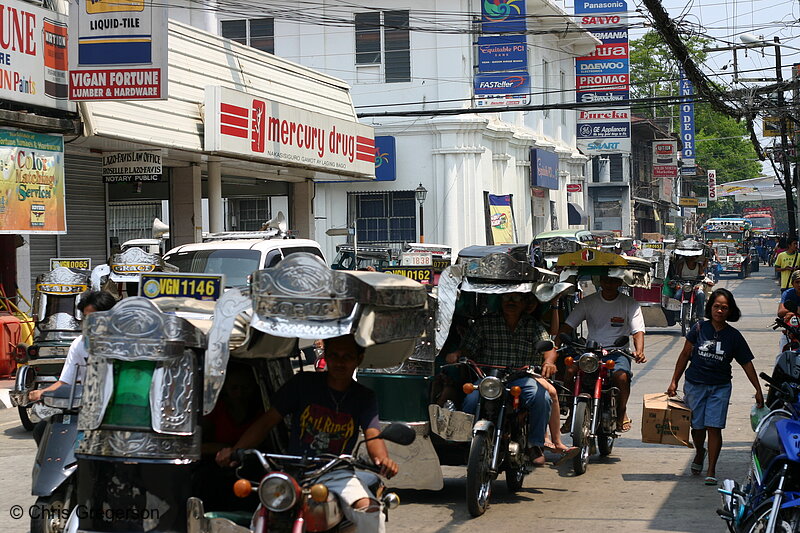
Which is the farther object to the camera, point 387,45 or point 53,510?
point 387,45

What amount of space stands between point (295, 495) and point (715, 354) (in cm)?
564

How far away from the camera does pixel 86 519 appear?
17.0 ft

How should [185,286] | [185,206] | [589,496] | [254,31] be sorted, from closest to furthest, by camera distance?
1. [185,286]
2. [589,496]
3. [185,206]
4. [254,31]

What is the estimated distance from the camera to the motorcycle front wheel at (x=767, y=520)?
584cm

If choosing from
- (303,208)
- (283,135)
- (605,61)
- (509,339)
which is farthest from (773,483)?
(605,61)

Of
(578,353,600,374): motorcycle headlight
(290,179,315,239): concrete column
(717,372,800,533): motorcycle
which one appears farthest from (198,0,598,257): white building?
(717,372,800,533): motorcycle

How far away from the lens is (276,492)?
4.77 m

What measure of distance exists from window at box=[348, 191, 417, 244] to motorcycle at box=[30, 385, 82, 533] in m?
32.0

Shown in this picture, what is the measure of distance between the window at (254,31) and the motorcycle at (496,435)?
31.4m

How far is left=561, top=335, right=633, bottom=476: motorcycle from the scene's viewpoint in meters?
9.92

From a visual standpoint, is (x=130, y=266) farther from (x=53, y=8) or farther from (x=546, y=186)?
(x=546, y=186)

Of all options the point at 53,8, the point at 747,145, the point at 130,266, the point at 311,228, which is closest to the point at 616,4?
the point at 311,228

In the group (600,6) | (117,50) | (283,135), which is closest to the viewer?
(117,50)

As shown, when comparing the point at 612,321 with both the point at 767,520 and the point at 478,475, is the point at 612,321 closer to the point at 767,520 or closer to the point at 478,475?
the point at 478,475
